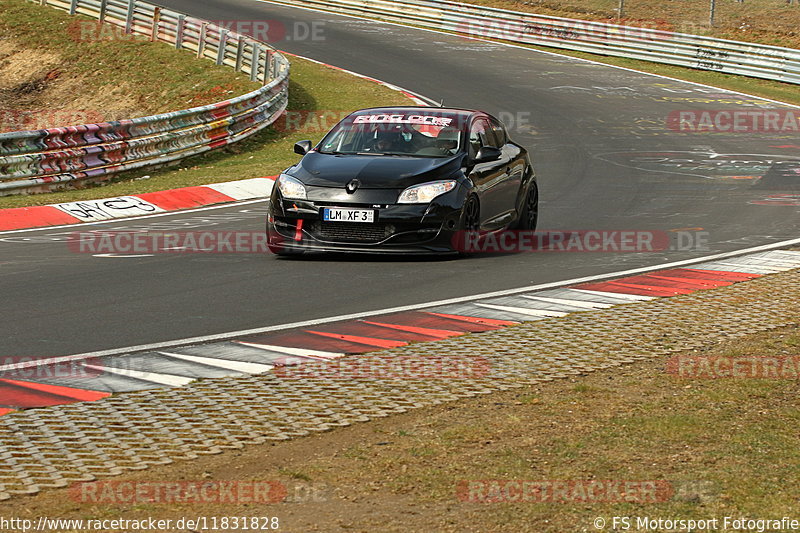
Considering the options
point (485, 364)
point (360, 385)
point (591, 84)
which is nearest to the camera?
point (360, 385)

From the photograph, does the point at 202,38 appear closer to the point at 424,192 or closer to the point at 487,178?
the point at 487,178

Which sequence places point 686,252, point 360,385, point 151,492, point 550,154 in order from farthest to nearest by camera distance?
point 550,154 → point 686,252 → point 360,385 → point 151,492

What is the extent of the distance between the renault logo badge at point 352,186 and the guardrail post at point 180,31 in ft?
75.0

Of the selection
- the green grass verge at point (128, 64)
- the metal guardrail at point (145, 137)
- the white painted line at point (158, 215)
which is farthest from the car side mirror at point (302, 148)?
the green grass verge at point (128, 64)

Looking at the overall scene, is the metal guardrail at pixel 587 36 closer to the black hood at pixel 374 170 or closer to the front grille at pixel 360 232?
the black hood at pixel 374 170

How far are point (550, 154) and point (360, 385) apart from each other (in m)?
15.4

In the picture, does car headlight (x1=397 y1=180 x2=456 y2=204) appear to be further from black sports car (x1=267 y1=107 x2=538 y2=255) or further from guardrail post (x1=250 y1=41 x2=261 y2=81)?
guardrail post (x1=250 y1=41 x2=261 y2=81)

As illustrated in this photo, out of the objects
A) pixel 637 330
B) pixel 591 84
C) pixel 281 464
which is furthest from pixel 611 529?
pixel 591 84

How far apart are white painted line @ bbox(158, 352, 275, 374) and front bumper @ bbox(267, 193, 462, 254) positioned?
4196 mm

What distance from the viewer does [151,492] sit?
17.2 ft

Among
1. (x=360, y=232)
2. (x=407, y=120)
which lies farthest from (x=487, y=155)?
(x=360, y=232)

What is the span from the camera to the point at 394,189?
39.6 ft

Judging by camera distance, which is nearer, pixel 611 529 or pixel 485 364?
pixel 611 529

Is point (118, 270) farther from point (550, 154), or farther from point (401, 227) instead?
point (550, 154)
